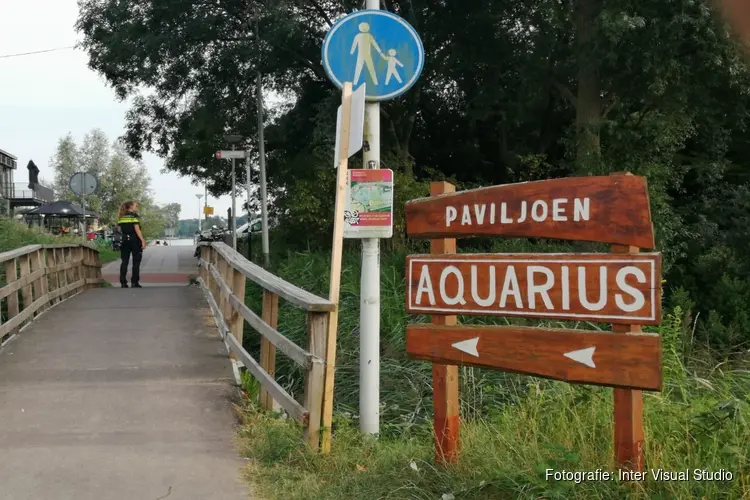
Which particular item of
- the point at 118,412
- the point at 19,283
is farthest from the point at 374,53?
the point at 19,283

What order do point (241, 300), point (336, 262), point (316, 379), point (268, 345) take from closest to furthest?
1. point (316, 379)
2. point (336, 262)
3. point (268, 345)
4. point (241, 300)

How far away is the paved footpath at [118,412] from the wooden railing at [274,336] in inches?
12.9

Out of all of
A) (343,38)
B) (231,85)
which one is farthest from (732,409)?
(231,85)

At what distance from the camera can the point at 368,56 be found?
506 centimetres

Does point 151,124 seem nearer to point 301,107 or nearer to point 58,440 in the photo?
point 301,107

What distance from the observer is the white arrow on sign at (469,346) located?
3.83 metres

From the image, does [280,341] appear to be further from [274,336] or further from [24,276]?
[24,276]

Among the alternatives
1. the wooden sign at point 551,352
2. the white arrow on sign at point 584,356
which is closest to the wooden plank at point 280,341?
the wooden sign at point 551,352

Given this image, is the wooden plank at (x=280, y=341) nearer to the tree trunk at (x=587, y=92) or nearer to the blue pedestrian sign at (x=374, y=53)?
the blue pedestrian sign at (x=374, y=53)

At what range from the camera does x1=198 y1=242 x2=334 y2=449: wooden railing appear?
4.58 m

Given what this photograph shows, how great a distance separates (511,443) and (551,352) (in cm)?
83

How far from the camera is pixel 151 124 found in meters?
24.6

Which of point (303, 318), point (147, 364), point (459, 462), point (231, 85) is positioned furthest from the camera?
point (231, 85)

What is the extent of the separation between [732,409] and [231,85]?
1988 cm
